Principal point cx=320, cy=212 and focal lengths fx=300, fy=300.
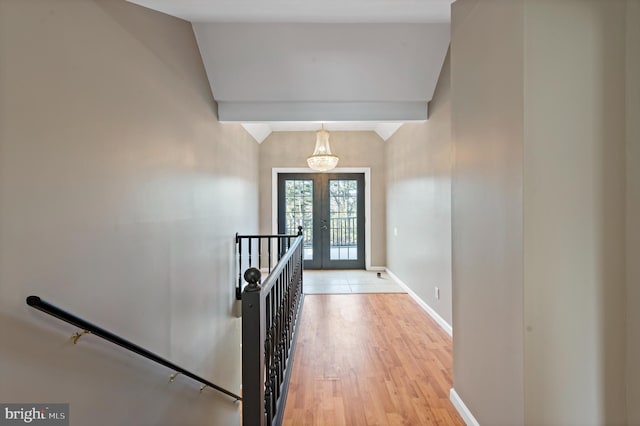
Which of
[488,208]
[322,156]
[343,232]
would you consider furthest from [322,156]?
[488,208]

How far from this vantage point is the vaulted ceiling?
2.32m

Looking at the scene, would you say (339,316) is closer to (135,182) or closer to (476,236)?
(476,236)

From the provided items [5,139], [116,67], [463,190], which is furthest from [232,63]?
[463,190]

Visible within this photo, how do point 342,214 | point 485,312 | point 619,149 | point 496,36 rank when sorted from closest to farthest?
point 619,149
point 496,36
point 485,312
point 342,214

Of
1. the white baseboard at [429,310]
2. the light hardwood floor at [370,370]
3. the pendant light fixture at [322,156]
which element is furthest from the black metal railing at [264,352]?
the pendant light fixture at [322,156]

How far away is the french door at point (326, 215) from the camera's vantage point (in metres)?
6.52

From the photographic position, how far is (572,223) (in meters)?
1.33

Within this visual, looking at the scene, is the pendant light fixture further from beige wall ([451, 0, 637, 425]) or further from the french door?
beige wall ([451, 0, 637, 425])

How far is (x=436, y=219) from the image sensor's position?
357 cm

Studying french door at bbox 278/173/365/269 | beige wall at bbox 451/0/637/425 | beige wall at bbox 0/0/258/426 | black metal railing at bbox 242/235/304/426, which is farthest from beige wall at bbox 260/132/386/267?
beige wall at bbox 451/0/637/425

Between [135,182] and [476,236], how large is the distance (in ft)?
6.97

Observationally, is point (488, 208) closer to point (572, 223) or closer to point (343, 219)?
point (572, 223)

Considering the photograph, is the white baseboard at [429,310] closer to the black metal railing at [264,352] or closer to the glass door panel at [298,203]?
the black metal railing at [264,352]

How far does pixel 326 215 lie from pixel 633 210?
5369mm
